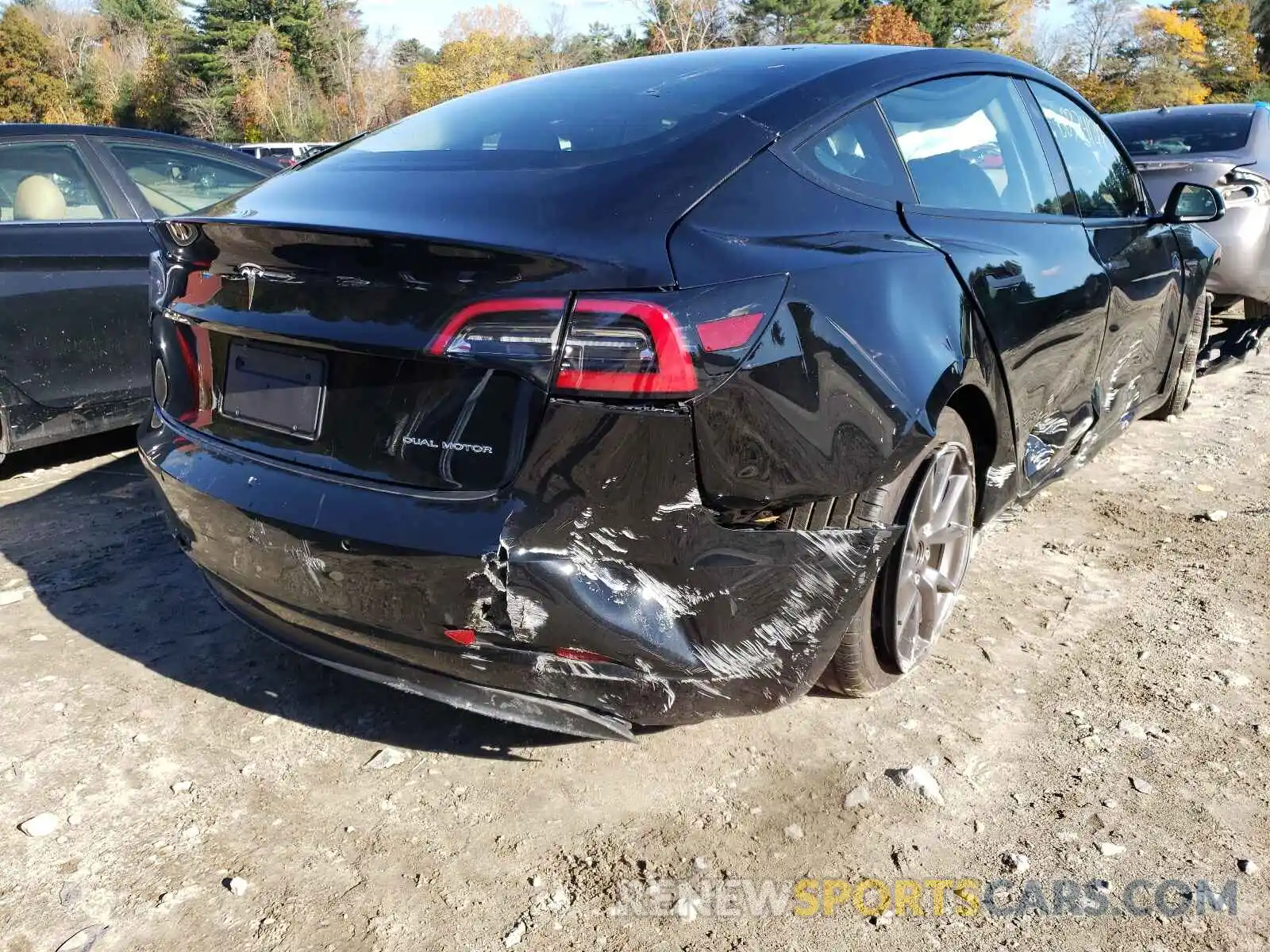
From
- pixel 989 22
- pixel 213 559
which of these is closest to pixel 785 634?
pixel 213 559

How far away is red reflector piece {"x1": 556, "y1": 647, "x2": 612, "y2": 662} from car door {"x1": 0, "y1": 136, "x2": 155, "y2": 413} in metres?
3.03

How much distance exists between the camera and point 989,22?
2127 inches

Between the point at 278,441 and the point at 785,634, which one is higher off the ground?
the point at 278,441

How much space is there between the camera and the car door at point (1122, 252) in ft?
11.5

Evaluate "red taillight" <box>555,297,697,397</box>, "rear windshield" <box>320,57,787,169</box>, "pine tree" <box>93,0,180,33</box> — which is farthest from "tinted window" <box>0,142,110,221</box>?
"pine tree" <box>93,0,180,33</box>

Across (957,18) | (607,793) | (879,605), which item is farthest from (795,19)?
(607,793)

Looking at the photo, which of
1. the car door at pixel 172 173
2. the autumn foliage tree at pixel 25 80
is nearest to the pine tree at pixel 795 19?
the autumn foliage tree at pixel 25 80

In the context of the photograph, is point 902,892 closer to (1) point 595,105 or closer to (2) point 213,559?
(2) point 213,559

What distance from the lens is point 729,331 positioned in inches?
75.1

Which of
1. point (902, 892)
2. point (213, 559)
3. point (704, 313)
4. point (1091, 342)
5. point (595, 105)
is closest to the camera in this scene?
point (704, 313)

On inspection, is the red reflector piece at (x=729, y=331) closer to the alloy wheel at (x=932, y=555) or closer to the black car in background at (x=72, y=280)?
the alloy wheel at (x=932, y=555)

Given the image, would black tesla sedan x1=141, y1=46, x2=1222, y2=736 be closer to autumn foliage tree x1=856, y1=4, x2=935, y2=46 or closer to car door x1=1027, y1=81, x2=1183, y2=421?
car door x1=1027, y1=81, x2=1183, y2=421

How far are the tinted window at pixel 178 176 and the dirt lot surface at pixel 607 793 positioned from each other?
86.3 inches

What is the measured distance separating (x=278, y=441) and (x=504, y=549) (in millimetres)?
644
